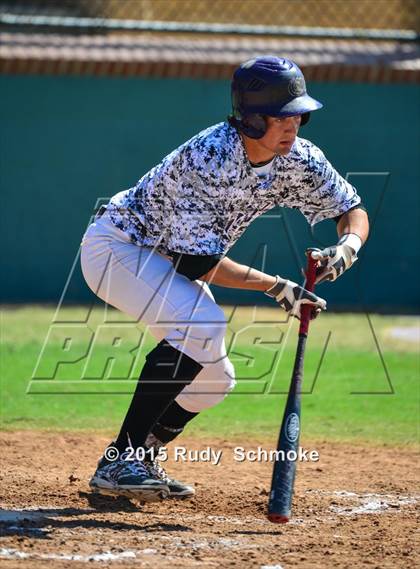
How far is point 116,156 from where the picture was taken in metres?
9.95

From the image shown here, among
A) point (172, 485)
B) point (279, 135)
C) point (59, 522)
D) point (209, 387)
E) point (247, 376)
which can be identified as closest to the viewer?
point (59, 522)

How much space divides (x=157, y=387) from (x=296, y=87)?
4.47 ft

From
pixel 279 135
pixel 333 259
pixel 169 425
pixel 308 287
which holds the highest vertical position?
pixel 279 135

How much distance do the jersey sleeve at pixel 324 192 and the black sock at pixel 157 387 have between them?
3.04 ft

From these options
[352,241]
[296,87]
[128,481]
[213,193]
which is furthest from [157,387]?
[296,87]

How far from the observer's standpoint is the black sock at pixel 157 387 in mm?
4465

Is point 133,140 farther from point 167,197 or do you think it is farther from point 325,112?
point 167,197

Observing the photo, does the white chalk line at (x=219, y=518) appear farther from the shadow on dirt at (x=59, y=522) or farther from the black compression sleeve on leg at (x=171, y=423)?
the black compression sleeve on leg at (x=171, y=423)

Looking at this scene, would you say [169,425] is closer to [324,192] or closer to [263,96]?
[324,192]

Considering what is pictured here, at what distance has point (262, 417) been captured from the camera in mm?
6562

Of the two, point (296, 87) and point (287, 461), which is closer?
point (287, 461)

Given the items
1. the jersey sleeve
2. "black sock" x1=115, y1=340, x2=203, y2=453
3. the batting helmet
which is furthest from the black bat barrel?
the batting helmet

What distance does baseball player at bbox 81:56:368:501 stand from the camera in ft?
14.4

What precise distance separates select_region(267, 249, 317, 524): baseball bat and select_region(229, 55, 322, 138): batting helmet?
0.58 m
